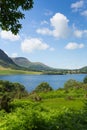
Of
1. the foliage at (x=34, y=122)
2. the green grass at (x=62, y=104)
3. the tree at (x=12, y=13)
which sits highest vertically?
the tree at (x=12, y=13)

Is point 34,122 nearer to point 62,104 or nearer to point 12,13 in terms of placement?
point 12,13

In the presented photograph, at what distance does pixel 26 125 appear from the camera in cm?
1503

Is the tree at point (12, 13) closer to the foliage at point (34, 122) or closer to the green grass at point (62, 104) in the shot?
the foliage at point (34, 122)

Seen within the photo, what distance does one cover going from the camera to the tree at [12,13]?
647 inches

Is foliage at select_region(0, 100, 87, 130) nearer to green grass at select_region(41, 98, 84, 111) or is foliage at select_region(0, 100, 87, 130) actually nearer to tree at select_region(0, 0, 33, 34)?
tree at select_region(0, 0, 33, 34)

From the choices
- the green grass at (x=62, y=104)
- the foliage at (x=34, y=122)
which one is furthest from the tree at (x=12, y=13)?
the green grass at (x=62, y=104)

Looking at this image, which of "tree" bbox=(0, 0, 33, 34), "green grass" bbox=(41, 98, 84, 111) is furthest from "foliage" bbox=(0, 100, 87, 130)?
"green grass" bbox=(41, 98, 84, 111)

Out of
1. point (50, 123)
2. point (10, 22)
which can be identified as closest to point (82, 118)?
point (50, 123)

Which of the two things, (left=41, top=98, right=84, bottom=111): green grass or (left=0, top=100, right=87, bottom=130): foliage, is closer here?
(left=0, top=100, right=87, bottom=130): foliage

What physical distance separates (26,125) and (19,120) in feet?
1.62

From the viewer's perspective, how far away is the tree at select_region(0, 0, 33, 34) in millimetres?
16422

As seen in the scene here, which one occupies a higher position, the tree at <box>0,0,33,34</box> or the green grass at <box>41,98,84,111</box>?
the tree at <box>0,0,33,34</box>

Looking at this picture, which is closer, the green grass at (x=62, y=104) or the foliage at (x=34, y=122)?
the foliage at (x=34, y=122)

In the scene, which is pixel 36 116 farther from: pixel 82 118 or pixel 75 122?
pixel 82 118
